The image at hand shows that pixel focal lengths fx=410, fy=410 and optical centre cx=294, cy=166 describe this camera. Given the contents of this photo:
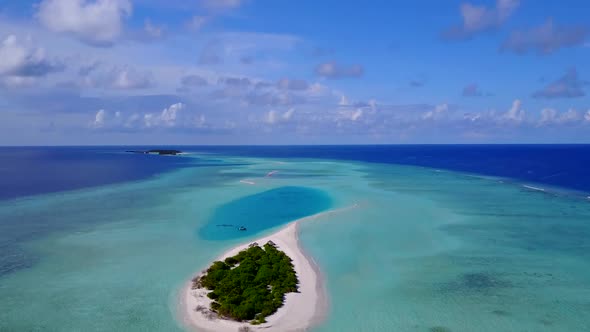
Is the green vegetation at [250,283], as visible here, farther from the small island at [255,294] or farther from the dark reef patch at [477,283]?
the dark reef patch at [477,283]

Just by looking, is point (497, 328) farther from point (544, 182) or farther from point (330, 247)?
point (544, 182)

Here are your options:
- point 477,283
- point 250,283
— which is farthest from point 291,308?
point 477,283

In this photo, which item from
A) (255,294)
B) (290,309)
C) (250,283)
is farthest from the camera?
(250,283)

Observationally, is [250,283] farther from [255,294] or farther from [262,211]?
[262,211]

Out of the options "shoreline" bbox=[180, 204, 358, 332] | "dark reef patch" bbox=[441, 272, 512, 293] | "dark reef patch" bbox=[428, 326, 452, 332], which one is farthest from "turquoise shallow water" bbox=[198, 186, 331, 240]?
"dark reef patch" bbox=[428, 326, 452, 332]

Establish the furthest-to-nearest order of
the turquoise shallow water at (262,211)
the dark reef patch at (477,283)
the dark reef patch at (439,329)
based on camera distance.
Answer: the turquoise shallow water at (262,211) < the dark reef patch at (477,283) < the dark reef patch at (439,329)

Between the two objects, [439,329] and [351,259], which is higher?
[351,259]

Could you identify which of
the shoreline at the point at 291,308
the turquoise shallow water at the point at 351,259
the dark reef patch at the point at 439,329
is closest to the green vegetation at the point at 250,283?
the shoreline at the point at 291,308
